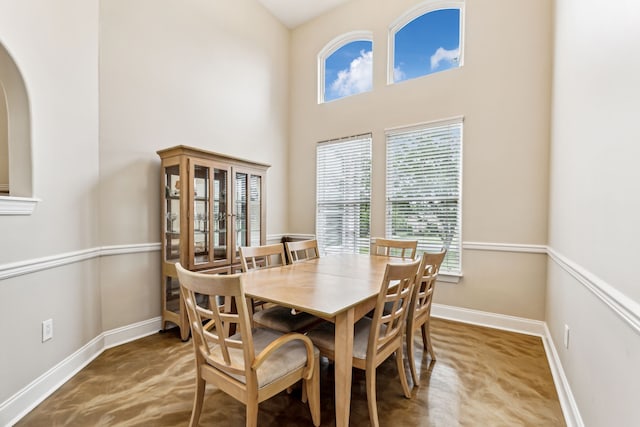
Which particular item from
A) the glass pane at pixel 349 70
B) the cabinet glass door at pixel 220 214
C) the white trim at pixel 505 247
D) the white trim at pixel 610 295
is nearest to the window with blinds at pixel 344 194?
the glass pane at pixel 349 70

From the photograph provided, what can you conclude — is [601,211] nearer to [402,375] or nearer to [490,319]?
[402,375]

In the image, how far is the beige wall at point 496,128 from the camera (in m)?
2.77

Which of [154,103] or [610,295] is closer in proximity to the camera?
[610,295]

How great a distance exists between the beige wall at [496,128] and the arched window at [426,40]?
4.6 inches

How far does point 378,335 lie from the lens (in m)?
1.51

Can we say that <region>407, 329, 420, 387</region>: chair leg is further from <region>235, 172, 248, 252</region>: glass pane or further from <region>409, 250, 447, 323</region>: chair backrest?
<region>235, 172, 248, 252</region>: glass pane

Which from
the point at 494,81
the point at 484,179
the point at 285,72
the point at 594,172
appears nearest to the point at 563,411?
the point at 594,172

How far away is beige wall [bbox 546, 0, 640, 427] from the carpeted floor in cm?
33

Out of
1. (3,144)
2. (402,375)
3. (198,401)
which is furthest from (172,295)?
(402,375)

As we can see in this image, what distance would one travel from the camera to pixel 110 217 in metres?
2.48

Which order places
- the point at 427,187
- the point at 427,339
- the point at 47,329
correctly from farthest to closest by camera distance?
the point at 427,187 < the point at 427,339 < the point at 47,329

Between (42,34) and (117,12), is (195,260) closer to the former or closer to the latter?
(42,34)

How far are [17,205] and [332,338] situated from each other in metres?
2.00

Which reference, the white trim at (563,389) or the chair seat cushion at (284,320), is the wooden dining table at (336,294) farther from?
the white trim at (563,389)
